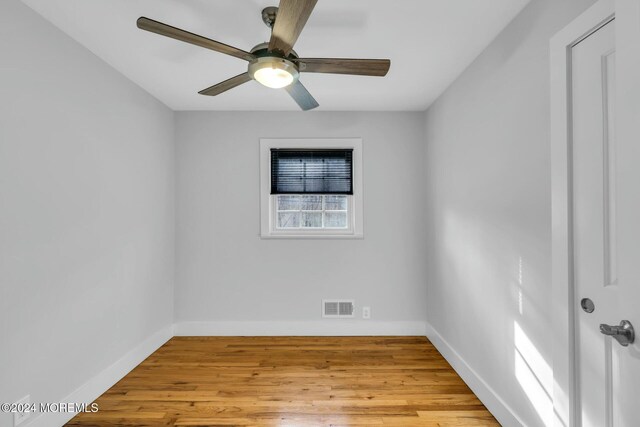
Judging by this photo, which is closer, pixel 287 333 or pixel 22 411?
pixel 22 411

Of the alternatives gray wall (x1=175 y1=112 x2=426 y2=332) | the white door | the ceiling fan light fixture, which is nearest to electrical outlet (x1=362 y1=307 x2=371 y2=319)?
gray wall (x1=175 y1=112 x2=426 y2=332)

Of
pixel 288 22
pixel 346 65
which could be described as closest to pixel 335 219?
pixel 346 65

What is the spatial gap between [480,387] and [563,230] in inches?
56.3

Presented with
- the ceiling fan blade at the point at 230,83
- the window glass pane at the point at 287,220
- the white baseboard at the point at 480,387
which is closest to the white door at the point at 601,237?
the white baseboard at the point at 480,387

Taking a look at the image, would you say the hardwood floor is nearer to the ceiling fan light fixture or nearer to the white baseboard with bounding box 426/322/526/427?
the white baseboard with bounding box 426/322/526/427

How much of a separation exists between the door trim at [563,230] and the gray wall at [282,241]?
216 centimetres

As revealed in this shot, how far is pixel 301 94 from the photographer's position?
2.28 metres

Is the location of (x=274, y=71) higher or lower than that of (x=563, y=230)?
higher

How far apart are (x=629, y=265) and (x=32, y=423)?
2.85m

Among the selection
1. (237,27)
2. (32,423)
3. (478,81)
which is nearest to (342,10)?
(237,27)

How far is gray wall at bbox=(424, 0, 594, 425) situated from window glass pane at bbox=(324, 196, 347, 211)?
111 cm

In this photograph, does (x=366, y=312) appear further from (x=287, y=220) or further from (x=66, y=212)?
(x=66, y=212)

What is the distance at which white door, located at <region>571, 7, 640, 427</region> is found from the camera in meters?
1.11

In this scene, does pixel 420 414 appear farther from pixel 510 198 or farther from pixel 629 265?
pixel 629 265
